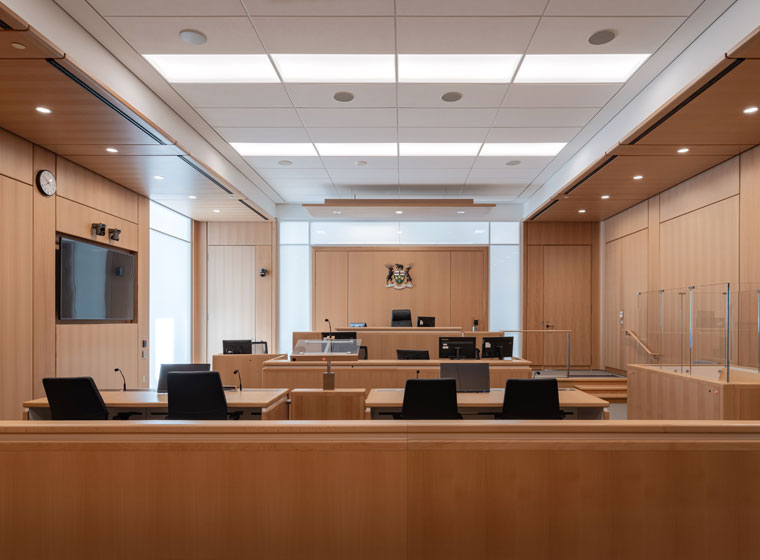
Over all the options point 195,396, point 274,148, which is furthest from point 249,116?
point 195,396

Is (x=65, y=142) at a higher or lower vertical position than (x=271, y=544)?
higher

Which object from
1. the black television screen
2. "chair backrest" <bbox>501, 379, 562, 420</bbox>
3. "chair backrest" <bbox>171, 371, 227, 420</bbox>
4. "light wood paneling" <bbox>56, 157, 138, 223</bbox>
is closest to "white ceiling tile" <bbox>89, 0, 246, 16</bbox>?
"chair backrest" <bbox>171, 371, 227, 420</bbox>

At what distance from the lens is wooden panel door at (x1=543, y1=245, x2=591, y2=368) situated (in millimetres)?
10656

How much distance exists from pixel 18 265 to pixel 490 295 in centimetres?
861

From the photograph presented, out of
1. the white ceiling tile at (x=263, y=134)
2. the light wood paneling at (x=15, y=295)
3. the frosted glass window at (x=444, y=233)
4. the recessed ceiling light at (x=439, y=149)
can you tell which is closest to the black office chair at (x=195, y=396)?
the light wood paneling at (x=15, y=295)

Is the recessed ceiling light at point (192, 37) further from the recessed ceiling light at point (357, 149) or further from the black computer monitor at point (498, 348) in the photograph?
the black computer monitor at point (498, 348)

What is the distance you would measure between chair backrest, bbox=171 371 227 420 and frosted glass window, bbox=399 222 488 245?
25.1ft

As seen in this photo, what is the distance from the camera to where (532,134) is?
21.9 ft

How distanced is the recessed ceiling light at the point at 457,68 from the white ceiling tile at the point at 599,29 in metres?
0.39

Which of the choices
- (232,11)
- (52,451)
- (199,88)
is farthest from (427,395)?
(199,88)

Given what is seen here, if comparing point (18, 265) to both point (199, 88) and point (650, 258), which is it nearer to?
point (199, 88)

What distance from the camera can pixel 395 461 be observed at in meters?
1.86

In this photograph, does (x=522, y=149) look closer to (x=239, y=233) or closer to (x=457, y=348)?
(x=457, y=348)

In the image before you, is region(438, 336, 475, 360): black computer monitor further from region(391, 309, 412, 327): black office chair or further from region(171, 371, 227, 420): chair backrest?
region(391, 309, 412, 327): black office chair
